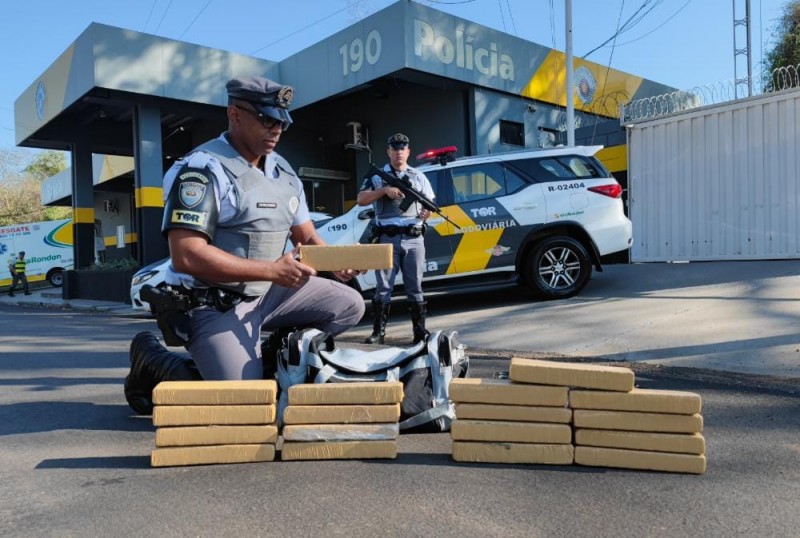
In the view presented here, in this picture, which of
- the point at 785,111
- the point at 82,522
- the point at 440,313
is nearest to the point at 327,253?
the point at 82,522

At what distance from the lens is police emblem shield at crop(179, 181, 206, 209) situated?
104 inches

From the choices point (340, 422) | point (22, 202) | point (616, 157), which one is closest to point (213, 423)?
point (340, 422)

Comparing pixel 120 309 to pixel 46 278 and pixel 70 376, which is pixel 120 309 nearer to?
pixel 70 376

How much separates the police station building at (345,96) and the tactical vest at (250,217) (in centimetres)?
861

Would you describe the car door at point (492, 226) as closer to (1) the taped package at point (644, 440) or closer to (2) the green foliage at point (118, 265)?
(1) the taped package at point (644, 440)

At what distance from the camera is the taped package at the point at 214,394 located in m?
2.52

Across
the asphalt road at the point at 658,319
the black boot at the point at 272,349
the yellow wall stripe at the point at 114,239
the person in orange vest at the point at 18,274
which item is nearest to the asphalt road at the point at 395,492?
the black boot at the point at 272,349

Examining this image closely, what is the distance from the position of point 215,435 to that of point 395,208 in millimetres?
3288

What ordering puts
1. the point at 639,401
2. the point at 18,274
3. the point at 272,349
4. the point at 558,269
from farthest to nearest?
the point at 18,274 → the point at 558,269 → the point at 272,349 → the point at 639,401

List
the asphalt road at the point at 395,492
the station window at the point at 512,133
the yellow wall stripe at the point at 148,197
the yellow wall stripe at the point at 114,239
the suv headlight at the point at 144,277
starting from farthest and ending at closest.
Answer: the yellow wall stripe at the point at 114,239
the yellow wall stripe at the point at 148,197
the station window at the point at 512,133
the suv headlight at the point at 144,277
the asphalt road at the point at 395,492

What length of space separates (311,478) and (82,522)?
0.83 meters

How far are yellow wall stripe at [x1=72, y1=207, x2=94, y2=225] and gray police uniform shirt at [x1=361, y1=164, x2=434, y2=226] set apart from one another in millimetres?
14185

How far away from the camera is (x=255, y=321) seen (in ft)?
9.83

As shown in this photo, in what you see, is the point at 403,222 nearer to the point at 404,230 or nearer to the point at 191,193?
the point at 404,230
